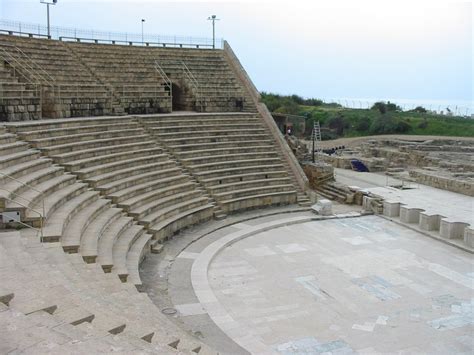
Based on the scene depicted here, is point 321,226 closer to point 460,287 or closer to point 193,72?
point 460,287

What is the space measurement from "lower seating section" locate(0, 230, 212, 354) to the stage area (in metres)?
2.07

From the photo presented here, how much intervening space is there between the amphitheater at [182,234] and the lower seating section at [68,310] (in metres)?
0.03

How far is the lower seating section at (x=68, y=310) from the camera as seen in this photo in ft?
15.8

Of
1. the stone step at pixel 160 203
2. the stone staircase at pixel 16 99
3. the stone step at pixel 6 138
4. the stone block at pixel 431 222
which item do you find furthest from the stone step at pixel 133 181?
the stone block at pixel 431 222

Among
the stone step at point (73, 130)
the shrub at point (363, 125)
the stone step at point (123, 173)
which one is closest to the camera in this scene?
the stone step at point (123, 173)

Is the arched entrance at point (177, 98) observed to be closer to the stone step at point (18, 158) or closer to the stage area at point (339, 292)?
the stage area at point (339, 292)

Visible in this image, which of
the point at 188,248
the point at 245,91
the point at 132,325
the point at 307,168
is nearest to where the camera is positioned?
the point at 132,325

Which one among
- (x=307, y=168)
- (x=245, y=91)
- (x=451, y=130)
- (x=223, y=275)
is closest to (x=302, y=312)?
(x=223, y=275)

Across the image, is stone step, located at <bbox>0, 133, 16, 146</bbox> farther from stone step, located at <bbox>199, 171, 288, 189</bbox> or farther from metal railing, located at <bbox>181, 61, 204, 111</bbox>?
metal railing, located at <bbox>181, 61, 204, 111</bbox>

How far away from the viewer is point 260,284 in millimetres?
10664

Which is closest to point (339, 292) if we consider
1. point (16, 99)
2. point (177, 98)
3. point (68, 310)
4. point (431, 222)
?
point (431, 222)

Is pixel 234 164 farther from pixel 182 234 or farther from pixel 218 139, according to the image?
pixel 182 234

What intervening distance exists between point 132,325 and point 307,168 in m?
15.5

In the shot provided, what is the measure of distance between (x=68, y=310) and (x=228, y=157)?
40.9 feet
